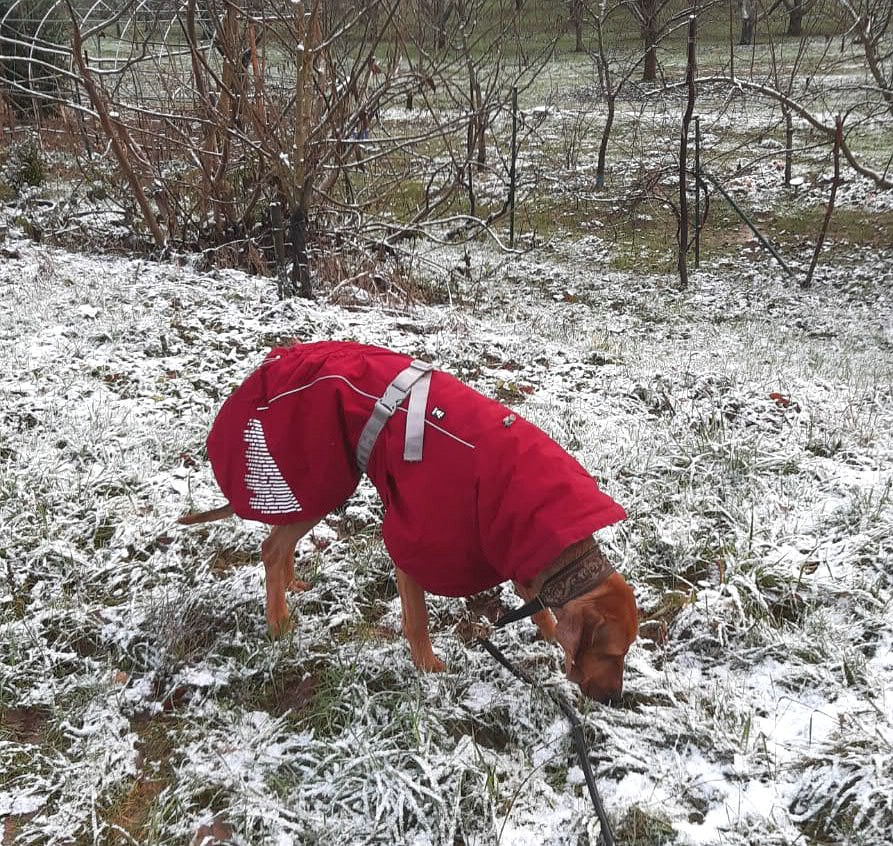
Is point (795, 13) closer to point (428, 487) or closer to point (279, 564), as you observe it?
point (428, 487)

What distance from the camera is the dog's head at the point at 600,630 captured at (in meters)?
2.04

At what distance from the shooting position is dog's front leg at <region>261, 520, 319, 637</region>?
2.72 m

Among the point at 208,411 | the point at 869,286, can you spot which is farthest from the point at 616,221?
the point at 208,411

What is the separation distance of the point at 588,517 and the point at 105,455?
290 centimetres

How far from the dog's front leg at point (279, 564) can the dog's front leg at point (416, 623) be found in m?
0.45

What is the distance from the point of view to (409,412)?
2332mm

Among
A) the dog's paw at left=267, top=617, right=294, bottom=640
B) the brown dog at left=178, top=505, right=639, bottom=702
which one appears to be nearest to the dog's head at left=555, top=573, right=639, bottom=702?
the brown dog at left=178, top=505, right=639, bottom=702

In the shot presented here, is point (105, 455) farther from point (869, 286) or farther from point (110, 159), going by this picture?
point (869, 286)

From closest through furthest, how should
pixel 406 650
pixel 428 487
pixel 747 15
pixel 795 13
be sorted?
pixel 428 487
pixel 406 650
pixel 747 15
pixel 795 13

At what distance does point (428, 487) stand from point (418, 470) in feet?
0.23

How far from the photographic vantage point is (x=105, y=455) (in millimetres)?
3783

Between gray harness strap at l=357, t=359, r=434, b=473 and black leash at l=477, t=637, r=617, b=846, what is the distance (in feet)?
2.84

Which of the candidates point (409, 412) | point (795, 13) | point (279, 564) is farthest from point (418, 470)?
point (795, 13)

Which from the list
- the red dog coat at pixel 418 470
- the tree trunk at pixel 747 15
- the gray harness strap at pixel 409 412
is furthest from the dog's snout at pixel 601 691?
the tree trunk at pixel 747 15
